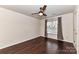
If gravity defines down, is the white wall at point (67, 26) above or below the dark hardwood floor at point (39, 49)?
above

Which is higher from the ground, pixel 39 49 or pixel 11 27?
pixel 11 27

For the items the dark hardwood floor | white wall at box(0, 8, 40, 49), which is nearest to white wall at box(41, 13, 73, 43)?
the dark hardwood floor

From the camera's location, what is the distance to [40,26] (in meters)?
9.12

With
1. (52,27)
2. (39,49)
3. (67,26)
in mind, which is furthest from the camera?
(52,27)

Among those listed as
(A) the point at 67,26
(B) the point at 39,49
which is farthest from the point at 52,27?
(B) the point at 39,49

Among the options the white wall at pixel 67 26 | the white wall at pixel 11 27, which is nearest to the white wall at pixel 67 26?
the white wall at pixel 67 26

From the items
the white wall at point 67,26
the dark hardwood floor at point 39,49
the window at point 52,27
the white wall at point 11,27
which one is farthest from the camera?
the window at point 52,27

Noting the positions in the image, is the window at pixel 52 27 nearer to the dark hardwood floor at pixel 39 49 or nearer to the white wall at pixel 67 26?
the white wall at pixel 67 26

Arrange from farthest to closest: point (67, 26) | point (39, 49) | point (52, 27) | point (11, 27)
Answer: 1. point (52, 27)
2. point (67, 26)
3. point (11, 27)
4. point (39, 49)

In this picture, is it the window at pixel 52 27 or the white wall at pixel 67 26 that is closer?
the white wall at pixel 67 26

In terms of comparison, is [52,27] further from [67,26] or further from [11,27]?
[11,27]

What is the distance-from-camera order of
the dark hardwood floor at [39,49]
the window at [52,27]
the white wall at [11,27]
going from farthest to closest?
the window at [52,27] < the white wall at [11,27] < the dark hardwood floor at [39,49]
